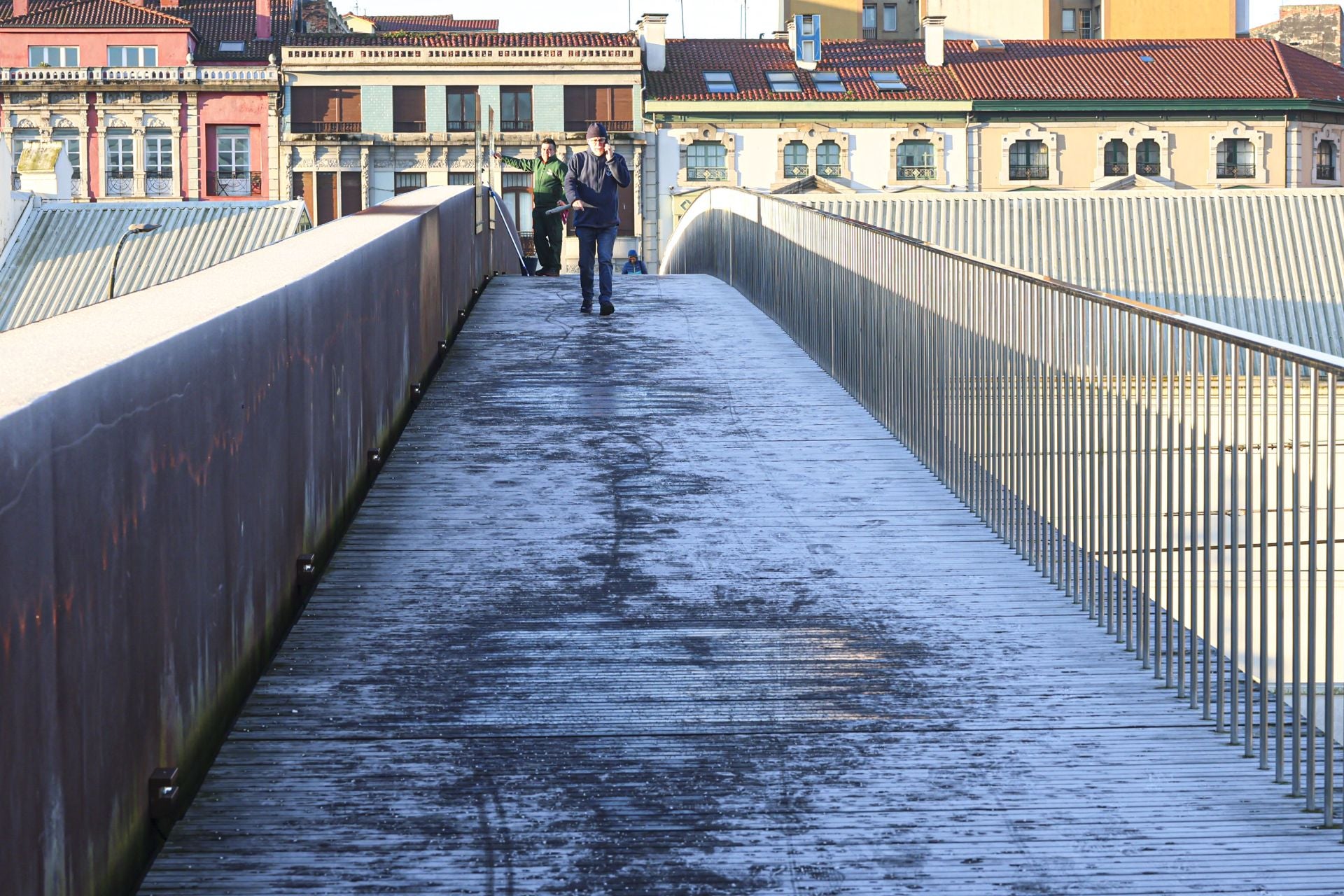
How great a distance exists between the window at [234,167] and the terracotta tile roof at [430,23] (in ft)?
79.9

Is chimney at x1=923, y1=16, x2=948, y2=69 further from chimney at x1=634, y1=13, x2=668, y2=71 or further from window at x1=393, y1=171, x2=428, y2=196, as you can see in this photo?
window at x1=393, y1=171, x2=428, y2=196

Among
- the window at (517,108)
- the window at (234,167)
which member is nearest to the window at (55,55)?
the window at (234,167)

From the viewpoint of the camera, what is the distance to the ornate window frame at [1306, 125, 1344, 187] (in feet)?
205

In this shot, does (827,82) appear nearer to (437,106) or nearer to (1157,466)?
(437,106)

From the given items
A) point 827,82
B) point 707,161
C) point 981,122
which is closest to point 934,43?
point 981,122

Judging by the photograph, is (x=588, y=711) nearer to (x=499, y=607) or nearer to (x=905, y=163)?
(x=499, y=607)

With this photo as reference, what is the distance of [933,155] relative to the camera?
198 ft

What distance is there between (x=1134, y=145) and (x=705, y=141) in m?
14.6

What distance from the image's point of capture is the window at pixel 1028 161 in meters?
60.8

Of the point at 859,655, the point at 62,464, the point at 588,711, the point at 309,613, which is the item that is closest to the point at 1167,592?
the point at 859,655

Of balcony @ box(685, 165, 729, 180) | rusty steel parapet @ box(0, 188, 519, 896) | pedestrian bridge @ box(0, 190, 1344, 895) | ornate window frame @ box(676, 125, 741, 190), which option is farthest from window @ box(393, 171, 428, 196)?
rusty steel parapet @ box(0, 188, 519, 896)

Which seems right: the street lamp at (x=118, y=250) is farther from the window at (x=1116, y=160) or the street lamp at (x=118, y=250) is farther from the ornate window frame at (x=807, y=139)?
the window at (x=1116, y=160)

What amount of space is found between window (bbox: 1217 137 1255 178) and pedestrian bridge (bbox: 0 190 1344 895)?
54.7 meters

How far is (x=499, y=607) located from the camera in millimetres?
7340
